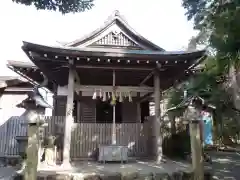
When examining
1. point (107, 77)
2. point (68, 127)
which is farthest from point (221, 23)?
point (107, 77)

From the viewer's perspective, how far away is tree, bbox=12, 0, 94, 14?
5.54m

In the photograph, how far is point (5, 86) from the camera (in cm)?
1266

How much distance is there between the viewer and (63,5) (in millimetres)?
5781

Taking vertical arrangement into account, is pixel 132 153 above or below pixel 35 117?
below

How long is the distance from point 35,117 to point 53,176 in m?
1.71

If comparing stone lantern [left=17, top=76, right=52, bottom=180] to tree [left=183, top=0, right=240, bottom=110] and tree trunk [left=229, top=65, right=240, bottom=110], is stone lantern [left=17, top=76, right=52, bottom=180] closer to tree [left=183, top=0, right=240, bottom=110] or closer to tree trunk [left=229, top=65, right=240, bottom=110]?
tree [left=183, top=0, right=240, bottom=110]

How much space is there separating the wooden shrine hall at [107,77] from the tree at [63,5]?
83.1 inches

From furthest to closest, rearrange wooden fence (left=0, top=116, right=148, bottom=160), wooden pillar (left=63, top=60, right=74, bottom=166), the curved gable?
the curved gable, wooden fence (left=0, top=116, right=148, bottom=160), wooden pillar (left=63, top=60, right=74, bottom=166)

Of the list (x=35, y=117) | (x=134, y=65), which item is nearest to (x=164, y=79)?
(x=134, y=65)

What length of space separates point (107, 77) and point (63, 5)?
18.1 ft

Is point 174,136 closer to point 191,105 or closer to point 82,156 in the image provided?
point 82,156

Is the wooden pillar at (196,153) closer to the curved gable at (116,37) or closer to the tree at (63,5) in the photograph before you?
the tree at (63,5)

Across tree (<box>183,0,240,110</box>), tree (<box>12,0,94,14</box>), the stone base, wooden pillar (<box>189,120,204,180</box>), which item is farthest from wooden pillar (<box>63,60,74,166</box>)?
tree (<box>183,0,240,110</box>)

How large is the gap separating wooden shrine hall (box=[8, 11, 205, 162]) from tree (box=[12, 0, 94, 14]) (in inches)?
83.1
